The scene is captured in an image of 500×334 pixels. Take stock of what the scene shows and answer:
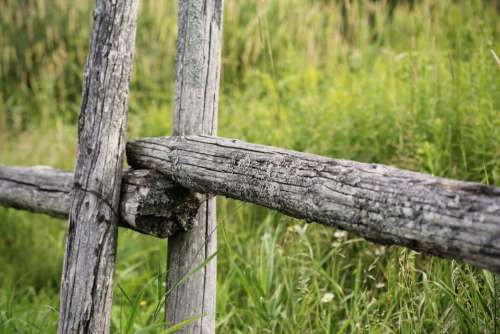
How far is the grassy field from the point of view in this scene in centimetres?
217

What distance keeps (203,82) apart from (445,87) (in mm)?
1583

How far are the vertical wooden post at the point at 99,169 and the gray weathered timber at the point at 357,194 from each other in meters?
0.27

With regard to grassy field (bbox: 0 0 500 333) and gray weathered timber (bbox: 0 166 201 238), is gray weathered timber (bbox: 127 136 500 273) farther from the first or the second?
grassy field (bbox: 0 0 500 333)

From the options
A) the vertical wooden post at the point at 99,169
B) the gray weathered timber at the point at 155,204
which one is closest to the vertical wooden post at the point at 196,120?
the gray weathered timber at the point at 155,204

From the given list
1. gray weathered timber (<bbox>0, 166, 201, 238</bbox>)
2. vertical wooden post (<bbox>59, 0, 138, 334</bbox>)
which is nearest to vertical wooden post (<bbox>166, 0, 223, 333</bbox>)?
gray weathered timber (<bbox>0, 166, 201, 238</bbox>)

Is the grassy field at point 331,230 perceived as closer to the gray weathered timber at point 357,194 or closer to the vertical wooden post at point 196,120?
the vertical wooden post at point 196,120

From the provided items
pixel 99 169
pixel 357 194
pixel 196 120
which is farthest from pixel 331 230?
pixel 357 194

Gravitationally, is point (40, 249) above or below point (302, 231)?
below

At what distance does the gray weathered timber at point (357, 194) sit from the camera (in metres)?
1.28

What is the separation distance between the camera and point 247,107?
4.23m

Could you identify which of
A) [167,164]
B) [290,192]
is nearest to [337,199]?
[290,192]

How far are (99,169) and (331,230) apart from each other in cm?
117

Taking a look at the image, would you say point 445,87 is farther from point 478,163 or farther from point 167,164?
point 167,164

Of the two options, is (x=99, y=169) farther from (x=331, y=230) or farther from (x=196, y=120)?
(x=331, y=230)
